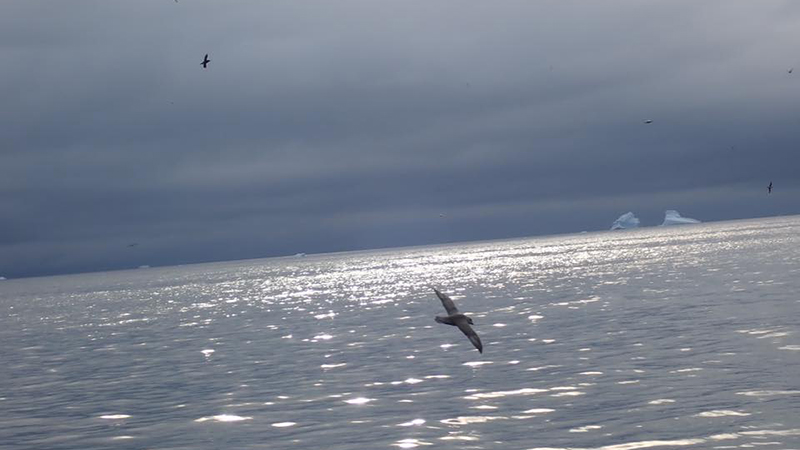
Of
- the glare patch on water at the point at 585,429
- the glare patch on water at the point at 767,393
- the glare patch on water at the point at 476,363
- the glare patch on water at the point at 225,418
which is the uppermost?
the glare patch on water at the point at 476,363

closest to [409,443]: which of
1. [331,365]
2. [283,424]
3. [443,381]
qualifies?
[283,424]

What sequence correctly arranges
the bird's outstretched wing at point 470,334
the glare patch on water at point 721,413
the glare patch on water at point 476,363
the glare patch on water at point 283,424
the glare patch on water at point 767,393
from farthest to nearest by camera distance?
1. the glare patch on water at point 476,363
2. the glare patch on water at point 283,424
3. the glare patch on water at point 767,393
4. the glare patch on water at point 721,413
5. the bird's outstretched wing at point 470,334

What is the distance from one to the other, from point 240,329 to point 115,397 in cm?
2944

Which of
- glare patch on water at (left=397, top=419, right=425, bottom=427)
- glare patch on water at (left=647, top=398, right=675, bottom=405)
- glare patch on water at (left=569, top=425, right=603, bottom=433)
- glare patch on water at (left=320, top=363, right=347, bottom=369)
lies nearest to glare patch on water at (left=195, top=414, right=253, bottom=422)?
glare patch on water at (left=397, top=419, right=425, bottom=427)

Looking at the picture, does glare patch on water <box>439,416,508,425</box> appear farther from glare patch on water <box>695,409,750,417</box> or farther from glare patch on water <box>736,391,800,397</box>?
glare patch on water <box>736,391,800,397</box>

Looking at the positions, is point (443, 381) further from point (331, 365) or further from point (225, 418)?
point (331, 365)

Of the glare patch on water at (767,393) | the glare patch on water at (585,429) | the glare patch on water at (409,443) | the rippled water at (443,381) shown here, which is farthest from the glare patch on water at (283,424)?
the glare patch on water at (767,393)

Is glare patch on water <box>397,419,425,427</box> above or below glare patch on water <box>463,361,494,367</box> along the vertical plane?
below

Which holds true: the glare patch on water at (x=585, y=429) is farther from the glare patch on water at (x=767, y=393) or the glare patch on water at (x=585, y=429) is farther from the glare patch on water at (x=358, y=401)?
the glare patch on water at (x=358, y=401)

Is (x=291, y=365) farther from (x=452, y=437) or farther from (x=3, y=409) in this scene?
(x=452, y=437)

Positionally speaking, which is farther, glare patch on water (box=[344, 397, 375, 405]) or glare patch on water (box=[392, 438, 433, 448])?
glare patch on water (box=[344, 397, 375, 405])

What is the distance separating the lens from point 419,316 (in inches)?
2667

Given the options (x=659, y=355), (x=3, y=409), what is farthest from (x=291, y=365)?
(x=659, y=355)

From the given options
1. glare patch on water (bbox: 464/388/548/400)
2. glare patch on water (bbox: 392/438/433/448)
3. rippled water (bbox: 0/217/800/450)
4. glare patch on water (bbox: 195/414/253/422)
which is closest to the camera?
glare patch on water (bbox: 392/438/433/448)
